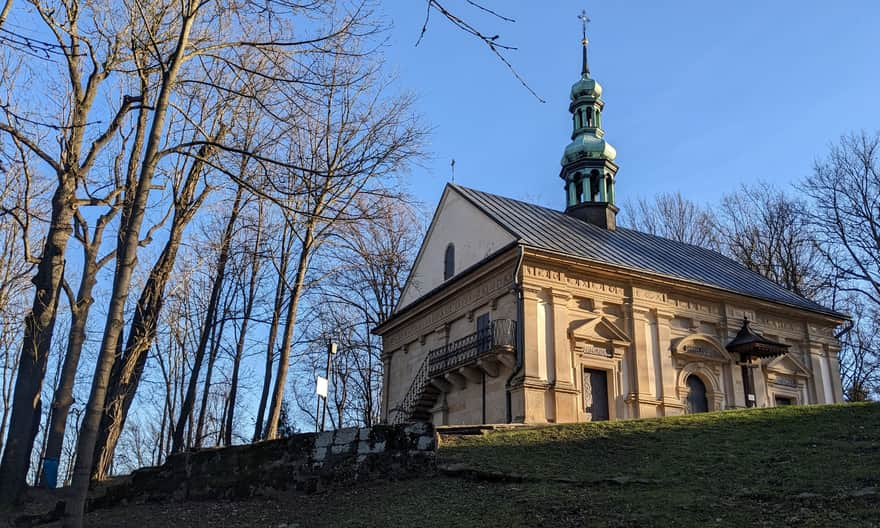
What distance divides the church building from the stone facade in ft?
0.15

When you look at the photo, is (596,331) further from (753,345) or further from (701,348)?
(753,345)

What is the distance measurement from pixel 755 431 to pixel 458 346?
1023cm

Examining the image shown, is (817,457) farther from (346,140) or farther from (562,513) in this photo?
(346,140)

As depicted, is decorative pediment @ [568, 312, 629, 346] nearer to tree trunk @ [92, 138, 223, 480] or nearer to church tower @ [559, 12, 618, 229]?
church tower @ [559, 12, 618, 229]

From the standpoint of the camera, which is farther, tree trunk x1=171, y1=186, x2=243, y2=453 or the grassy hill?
tree trunk x1=171, y1=186, x2=243, y2=453

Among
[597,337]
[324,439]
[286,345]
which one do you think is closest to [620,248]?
[597,337]

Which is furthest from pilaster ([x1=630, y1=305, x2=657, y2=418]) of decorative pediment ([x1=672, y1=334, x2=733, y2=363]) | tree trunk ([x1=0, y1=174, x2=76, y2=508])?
tree trunk ([x1=0, y1=174, x2=76, y2=508])

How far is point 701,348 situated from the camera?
79.9ft

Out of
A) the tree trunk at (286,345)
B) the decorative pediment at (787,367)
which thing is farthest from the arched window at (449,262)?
the decorative pediment at (787,367)

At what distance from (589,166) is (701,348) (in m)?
8.24

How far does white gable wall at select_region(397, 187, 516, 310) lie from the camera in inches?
944

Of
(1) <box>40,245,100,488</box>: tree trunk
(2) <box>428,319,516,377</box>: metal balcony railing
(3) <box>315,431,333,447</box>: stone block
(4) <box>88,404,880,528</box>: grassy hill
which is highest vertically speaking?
(2) <box>428,319,516,377</box>: metal balcony railing

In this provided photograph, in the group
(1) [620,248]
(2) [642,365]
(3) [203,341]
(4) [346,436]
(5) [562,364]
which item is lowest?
(4) [346,436]

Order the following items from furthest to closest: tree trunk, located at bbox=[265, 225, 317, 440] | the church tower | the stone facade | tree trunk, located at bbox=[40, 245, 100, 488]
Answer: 1. the church tower
2. the stone facade
3. tree trunk, located at bbox=[265, 225, 317, 440]
4. tree trunk, located at bbox=[40, 245, 100, 488]
